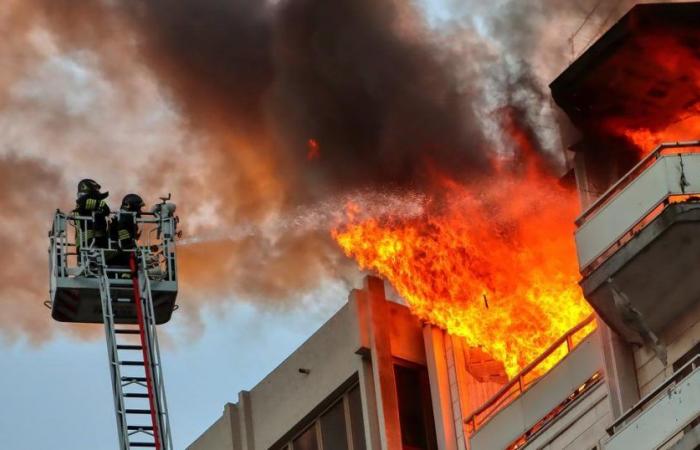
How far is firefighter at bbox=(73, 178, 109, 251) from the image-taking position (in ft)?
104

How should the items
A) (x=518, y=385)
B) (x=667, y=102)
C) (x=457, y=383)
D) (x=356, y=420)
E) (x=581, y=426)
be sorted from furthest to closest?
(x=356, y=420) < (x=457, y=383) < (x=518, y=385) < (x=667, y=102) < (x=581, y=426)

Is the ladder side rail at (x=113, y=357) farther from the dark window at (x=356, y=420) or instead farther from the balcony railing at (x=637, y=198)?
the balcony railing at (x=637, y=198)

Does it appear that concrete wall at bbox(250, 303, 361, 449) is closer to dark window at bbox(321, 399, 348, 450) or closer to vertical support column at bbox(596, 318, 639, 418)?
dark window at bbox(321, 399, 348, 450)

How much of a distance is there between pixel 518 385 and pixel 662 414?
5143 millimetres

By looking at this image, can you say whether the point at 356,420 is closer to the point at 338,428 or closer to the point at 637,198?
the point at 338,428

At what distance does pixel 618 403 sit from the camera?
24.3 m

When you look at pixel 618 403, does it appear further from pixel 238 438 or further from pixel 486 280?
pixel 238 438

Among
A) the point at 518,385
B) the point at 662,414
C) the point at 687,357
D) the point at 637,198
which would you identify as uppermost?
the point at 637,198

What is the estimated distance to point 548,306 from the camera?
2797 centimetres

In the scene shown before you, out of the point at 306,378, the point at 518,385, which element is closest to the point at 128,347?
the point at 306,378

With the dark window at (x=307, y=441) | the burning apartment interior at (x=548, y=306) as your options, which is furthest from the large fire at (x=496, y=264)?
the dark window at (x=307, y=441)

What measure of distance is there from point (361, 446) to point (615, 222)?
7.50 m

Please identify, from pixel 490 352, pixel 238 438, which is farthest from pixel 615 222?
pixel 238 438

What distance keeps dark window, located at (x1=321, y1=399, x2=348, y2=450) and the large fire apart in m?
2.46
